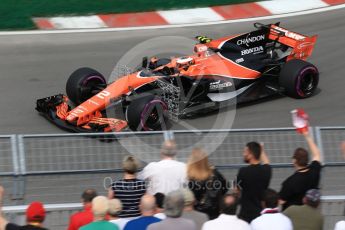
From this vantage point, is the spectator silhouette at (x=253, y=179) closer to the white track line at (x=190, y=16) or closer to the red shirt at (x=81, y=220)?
the red shirt at (x=81, y=220)

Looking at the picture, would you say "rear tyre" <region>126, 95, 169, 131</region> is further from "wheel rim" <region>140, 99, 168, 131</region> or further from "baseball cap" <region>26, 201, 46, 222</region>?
"baseball cap" <region>26, 201, 46, 222</region>

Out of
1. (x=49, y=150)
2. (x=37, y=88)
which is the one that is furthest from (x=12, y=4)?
(x=49, y=150)

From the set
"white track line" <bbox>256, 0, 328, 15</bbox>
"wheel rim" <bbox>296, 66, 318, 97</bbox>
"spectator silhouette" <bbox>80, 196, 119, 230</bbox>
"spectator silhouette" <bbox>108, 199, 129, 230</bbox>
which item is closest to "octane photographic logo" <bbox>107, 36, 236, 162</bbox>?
"wheel rim" <bbox>296, 66, 318, 97</bbox>

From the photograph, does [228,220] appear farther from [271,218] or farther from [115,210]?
[115,210]

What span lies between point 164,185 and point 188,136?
1.24m

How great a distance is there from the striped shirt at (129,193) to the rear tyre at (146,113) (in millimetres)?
4580

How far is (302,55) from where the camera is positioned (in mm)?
14789

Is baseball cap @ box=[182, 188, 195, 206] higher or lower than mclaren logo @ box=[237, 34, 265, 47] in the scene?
lower

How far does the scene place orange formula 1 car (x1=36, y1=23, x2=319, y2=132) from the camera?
1277cm

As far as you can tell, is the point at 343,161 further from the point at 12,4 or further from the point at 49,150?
the point at 12,4

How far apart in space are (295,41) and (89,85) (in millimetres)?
3704

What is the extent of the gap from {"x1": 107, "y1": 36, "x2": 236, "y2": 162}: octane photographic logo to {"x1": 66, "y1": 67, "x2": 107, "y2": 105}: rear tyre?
0.44m

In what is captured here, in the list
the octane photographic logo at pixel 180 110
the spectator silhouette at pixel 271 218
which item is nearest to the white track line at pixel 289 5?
the octane photographic logo at pixel 180 110

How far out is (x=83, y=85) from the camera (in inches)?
535
